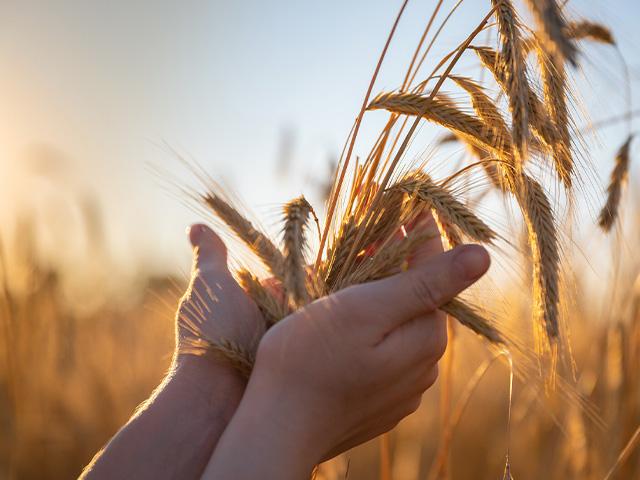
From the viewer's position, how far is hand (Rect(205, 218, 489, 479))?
104cm

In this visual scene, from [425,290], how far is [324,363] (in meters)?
0.24

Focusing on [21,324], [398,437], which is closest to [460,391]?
[398,437]

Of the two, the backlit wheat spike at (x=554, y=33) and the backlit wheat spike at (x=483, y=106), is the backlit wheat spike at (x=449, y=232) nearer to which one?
the backlit wheat spike at (x=483, y=106)

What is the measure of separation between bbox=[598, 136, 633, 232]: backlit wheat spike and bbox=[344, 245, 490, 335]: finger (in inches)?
32.7

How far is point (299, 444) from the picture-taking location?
105 centimetres

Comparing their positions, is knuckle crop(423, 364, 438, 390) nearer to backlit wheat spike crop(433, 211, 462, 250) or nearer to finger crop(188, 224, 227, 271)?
backlit wheat spike crop(433, 211, 462, 250)

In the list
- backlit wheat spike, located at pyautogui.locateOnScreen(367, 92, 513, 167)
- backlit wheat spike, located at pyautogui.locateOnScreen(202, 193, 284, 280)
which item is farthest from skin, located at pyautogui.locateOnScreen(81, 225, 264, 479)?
backlit wheat spike, located at pyautogui.locateOnScreen(367, 92, 513, 167)

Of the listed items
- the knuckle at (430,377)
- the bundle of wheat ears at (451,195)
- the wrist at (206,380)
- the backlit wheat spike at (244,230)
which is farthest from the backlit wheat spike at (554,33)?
the wrist at (206,380)

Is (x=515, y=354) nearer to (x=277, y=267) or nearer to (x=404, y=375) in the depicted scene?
(x=404, y=375)

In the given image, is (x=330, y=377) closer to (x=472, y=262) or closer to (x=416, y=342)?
(x=416, y=342)

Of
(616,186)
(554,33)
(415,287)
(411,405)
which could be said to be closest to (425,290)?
(415,287)

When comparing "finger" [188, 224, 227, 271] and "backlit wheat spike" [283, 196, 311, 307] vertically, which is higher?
"finger" [188, 224, 227, 271]

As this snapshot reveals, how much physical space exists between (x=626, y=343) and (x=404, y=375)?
4.22 feet

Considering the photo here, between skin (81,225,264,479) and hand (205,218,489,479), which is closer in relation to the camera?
hand (205,218,489,479)
